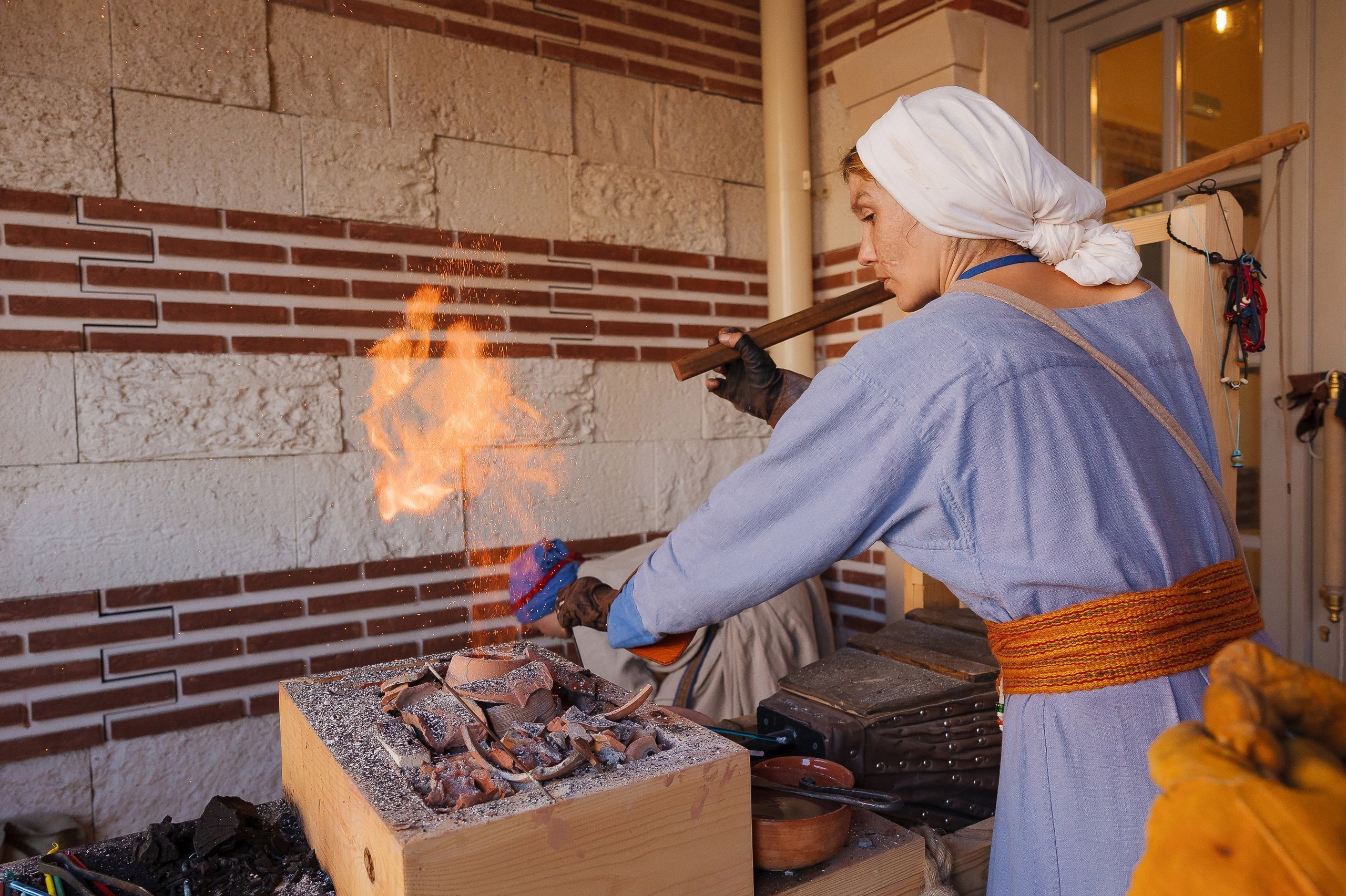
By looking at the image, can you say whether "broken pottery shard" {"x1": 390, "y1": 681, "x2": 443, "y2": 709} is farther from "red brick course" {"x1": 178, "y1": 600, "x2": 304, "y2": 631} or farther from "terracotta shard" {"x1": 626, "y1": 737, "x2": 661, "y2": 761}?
"red brick course" {"x1": 178, "y1": 600, "x2": 304, "y2": 631}

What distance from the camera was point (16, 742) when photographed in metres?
2.94

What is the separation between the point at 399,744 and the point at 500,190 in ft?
9.15

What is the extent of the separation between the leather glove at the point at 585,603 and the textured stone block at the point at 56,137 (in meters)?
2.38

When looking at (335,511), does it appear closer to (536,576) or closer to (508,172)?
(508,172)

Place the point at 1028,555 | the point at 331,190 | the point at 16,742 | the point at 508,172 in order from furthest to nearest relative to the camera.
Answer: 1. the point at 508,172
2. the point at 331,190
3. the point at 16,742
4. the point at 1028,555

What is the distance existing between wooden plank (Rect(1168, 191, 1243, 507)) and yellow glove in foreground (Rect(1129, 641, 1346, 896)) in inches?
77.2

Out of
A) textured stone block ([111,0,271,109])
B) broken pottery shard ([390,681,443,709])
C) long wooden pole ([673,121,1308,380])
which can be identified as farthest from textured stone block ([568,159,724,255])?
broken pottery shard ([390,681,443,709])

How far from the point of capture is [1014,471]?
1309 millimetres

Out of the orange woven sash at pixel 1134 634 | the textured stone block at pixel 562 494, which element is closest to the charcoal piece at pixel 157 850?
the orange woven sash at pixel 1134 634

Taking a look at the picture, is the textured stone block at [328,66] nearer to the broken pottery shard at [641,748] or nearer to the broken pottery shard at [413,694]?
the broken pottery shard at [413,694]

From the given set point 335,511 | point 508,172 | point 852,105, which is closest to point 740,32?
point 852,105

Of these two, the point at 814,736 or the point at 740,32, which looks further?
the point at 740,32

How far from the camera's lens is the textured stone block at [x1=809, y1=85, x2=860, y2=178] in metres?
4.38

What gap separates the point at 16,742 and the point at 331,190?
2.14 metres
